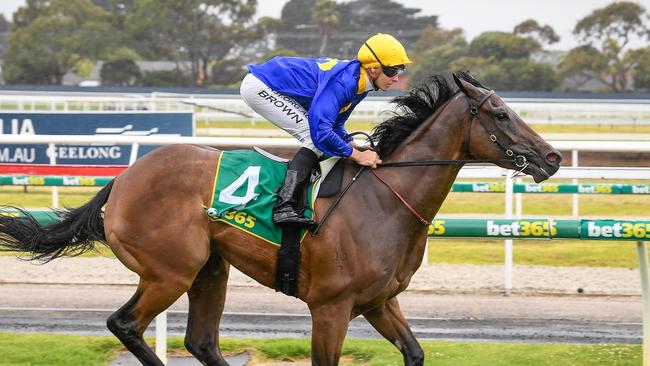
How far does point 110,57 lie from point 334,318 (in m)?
38.0

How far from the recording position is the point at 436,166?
448 centimetres

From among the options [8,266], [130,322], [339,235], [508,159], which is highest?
[508,159]

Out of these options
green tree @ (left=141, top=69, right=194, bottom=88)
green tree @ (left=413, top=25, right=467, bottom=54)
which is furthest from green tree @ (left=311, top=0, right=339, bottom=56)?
green tree @ (left=141, top=69, right=194, bottom=88)

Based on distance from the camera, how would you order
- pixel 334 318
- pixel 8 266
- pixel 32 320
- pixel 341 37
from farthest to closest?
1. pixel 341 37
2. pixel 8 266
3. pixel 32 320
4. pixel 334 318

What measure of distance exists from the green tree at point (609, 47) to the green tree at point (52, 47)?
20.1m

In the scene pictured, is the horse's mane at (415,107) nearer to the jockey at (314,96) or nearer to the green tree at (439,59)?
the jockey at (314,96)

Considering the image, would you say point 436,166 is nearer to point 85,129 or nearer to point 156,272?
point 156,272

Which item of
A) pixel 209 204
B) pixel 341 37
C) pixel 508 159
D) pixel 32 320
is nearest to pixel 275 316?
pixel 32 320

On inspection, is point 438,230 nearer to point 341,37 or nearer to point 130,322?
point 130,322

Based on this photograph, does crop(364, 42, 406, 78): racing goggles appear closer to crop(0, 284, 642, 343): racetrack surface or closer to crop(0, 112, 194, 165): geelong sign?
crop(0, 284, 642, 343): racetrack surface

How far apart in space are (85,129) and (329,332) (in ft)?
33.1

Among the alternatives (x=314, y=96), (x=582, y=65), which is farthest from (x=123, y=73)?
(x=314, y=96)

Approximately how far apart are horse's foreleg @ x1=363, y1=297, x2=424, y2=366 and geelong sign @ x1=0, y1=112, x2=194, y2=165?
25.3 feet

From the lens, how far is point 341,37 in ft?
127
